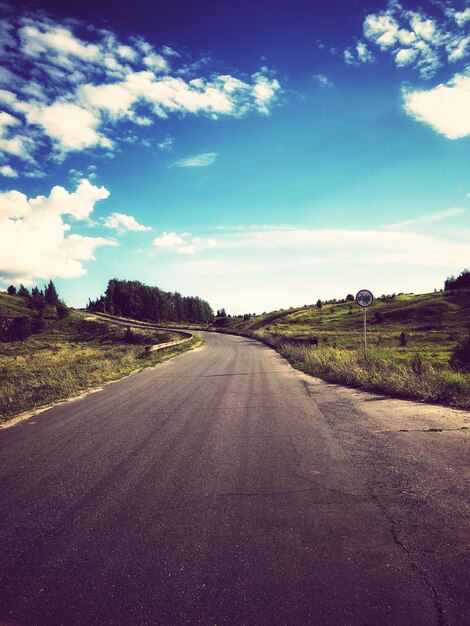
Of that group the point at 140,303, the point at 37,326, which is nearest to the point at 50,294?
the point at 140,303

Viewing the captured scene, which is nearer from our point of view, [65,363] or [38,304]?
[65,363]

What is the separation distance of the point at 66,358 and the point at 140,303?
311 ft

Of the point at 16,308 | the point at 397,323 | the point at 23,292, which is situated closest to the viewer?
the point at 397,323

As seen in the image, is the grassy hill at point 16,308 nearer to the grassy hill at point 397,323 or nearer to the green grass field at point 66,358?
the green grass field at point 66,358

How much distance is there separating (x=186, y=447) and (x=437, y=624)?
12.9ft

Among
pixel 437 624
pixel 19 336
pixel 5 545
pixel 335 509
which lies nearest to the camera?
pixel 437 624

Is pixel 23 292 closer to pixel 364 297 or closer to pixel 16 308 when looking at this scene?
pixel 16 308

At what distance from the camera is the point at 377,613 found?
7.19 ft

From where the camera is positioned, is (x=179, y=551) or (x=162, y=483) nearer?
(x=179, y=551)

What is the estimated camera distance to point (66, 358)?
34000 millimetres

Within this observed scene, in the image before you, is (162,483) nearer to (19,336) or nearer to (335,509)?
(335,509)

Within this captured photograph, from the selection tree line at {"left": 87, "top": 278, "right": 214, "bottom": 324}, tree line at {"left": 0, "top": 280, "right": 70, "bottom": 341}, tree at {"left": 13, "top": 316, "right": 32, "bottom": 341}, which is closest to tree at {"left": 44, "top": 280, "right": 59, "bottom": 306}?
tree line at {"left": 0, "top": 280, "right": 70, "bottom": 341}

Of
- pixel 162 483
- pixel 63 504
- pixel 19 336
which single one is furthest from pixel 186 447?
pixel 19 336

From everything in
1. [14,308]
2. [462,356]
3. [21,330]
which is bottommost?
[462,356]
